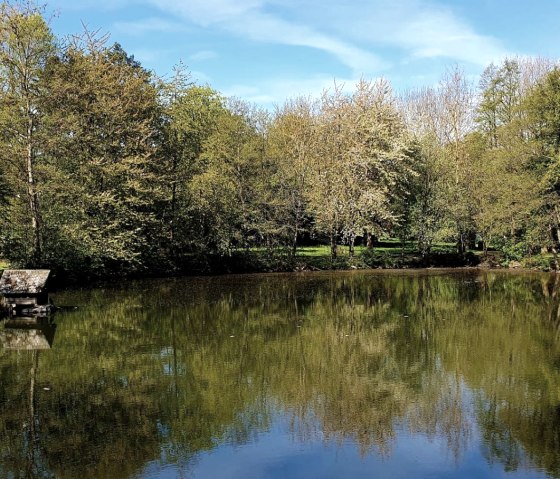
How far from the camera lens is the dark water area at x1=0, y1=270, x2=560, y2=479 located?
295 inches

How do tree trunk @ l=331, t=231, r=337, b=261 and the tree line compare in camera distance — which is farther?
tree trunk @ l=331, t=231, r=337, b=261

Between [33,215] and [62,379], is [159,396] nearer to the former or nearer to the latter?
[62,379]

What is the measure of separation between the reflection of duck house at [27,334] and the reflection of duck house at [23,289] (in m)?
0.80

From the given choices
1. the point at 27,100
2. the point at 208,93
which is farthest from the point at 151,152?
the point at 208,93

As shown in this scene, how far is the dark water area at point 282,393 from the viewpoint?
24.6 ft

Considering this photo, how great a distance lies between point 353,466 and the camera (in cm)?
732

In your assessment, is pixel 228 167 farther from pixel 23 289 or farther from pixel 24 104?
pixel 23 289

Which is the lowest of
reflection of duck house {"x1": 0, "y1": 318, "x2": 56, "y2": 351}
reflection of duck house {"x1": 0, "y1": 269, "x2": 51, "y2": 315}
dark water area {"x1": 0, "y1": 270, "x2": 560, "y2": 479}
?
dark water area {"x1": 0, "y1": 270, "x2": 560, "y2": 479}

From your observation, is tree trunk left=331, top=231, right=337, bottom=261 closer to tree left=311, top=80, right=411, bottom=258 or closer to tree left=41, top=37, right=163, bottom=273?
tree left=311, top=80, right=411, bottom=258

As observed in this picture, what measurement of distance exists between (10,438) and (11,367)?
4386 mm

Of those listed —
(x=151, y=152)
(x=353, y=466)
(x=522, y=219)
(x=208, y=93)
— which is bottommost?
(x=353, y=466)

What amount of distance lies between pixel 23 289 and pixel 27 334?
342cm

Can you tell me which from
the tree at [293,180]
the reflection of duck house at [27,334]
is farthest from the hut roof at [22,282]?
the tree at [293,180]

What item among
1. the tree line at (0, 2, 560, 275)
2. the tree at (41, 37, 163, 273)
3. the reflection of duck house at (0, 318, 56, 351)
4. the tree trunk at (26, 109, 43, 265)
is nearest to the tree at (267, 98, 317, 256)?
the tree line at (0, 2, 560, 275)
